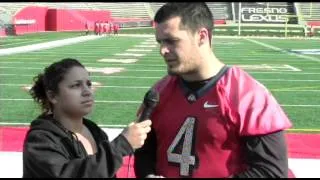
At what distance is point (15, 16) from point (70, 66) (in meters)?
32.9

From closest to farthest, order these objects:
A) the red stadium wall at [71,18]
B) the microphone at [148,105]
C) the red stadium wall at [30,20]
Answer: the microphone at [148,105] → the red stadium wall at [30,20] → the red stadium wall at [71,18]

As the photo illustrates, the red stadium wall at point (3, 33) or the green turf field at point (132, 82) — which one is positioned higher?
the red stadium wall at point (3, 33)

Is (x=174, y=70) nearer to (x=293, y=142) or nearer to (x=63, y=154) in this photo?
(x=63, y=154)

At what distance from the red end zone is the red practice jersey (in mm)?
3746

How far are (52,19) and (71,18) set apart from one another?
2.95m

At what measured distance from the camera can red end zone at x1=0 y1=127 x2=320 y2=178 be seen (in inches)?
231

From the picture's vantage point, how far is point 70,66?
2514 mm

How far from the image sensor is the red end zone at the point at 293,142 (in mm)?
5866

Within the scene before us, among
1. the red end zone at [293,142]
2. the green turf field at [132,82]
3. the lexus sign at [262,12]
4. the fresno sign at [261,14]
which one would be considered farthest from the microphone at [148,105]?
the fresno sign at [261,14]

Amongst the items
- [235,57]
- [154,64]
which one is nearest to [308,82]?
[154,64]

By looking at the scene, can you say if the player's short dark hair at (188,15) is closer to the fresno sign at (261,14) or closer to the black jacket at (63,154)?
the black jacket at (63,154)

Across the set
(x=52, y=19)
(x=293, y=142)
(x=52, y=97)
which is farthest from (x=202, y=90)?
(x=52, y=19)

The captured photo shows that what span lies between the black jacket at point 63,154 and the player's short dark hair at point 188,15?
0.47 meters

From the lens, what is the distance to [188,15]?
2166 millimetres
